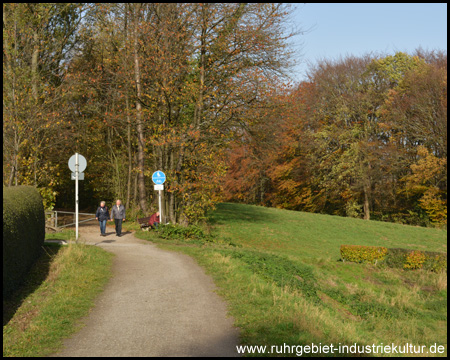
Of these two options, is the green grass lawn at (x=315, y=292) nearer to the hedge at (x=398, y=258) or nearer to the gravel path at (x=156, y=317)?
the gravel path at (x=156, y=317)

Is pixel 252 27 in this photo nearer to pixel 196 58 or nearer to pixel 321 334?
pixel 196 58

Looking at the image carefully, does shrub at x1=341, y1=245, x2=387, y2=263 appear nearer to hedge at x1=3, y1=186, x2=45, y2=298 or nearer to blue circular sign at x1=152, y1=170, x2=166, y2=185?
blue circular sign at x1=152, y1=170, x2=166, y2=185

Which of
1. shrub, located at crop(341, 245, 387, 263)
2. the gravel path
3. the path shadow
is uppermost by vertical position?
the path shadow

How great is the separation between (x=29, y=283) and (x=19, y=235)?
1340 mm

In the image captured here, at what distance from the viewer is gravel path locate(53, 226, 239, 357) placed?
22.3ft

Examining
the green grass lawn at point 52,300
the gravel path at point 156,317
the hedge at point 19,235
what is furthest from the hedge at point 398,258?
the hedge at point 19,235

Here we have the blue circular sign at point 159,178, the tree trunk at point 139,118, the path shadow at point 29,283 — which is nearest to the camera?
the path shadow at point 29,283

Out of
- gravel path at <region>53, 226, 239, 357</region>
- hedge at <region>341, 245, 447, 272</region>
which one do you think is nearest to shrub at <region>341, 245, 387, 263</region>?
hedge at <region>341, 245, 447, 272</region>

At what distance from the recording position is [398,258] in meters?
22.2

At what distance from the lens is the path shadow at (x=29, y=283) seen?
29.4ft

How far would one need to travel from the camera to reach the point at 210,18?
78.5ft

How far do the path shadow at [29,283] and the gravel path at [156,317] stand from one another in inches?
64.4

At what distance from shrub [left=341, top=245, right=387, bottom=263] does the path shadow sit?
1409 cm

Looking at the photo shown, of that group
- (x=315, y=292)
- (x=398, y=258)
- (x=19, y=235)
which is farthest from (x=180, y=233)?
(x=19, y=235)
